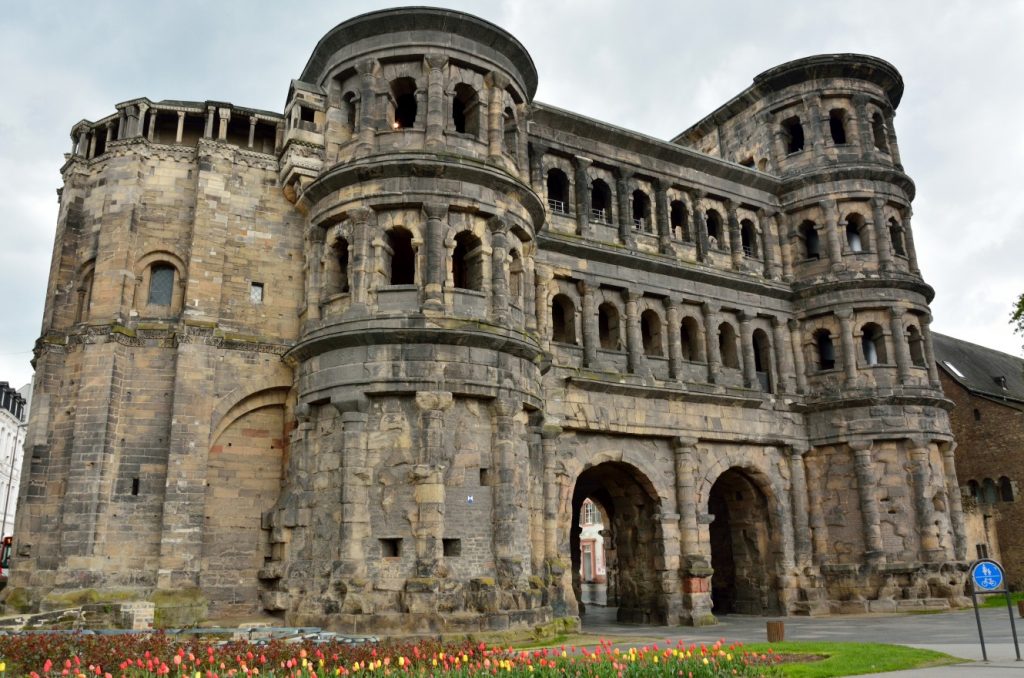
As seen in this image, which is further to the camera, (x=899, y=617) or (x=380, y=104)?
(x=899, y=617)

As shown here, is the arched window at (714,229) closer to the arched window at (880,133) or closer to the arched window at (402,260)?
the arched window at (880,133)

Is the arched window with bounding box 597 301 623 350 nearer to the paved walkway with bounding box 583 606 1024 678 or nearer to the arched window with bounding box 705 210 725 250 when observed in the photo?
the arched window with bounding box 705 210 725 250

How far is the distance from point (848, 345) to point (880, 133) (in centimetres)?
886

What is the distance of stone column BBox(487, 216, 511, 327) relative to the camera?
2014 cm

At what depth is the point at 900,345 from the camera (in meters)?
28.1

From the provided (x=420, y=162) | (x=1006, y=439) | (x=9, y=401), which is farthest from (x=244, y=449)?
(x=9, y=401)

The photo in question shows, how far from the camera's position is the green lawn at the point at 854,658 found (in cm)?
1271

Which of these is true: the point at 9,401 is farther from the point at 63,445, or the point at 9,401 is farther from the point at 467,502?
the point at 467,502

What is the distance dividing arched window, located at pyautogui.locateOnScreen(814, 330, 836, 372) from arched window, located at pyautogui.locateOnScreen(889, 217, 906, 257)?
4067 millimetres

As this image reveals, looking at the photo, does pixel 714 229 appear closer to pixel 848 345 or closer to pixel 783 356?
pixel 783 356

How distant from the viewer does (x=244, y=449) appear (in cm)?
2139

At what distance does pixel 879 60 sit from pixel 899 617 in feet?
64.1

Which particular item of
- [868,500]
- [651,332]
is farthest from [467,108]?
[868,500]

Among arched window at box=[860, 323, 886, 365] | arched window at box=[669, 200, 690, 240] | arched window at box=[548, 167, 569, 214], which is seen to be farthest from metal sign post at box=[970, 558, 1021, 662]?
arched window at box=[669, 200, 690, 240]
